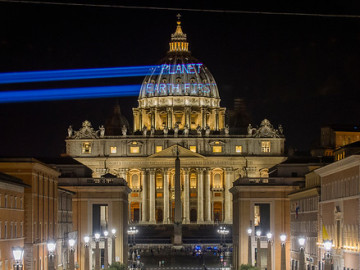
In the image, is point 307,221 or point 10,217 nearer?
point 10,217

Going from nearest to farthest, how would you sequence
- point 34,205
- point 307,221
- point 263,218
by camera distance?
point 34,205, point 307,221, point 263,218

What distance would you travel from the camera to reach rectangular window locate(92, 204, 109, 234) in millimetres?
122250

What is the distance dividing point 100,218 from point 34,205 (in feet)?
143

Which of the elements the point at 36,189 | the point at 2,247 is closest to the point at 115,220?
the point at 36,189

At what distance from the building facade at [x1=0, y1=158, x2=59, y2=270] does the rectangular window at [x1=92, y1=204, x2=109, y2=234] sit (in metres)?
32.2

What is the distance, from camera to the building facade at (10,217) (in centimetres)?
7055

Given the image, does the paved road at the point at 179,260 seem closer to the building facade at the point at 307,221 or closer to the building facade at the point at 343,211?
the building facade at the point at 307,221

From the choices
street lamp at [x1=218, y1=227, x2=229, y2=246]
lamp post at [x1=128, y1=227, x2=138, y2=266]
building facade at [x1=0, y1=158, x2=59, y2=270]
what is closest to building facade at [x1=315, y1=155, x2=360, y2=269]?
building facade at [x1=0, y1=158, x2=59, y2=270]

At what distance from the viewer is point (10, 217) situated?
7394cm

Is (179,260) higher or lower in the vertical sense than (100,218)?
lower

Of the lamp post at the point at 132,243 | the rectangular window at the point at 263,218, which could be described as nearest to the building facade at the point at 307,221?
the rectangular window at the point at 263,218

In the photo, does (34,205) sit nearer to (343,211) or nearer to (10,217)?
(10,217)

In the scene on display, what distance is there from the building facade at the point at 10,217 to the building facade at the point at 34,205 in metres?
0.65

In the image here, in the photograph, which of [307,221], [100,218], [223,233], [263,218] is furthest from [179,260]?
[223,233]
